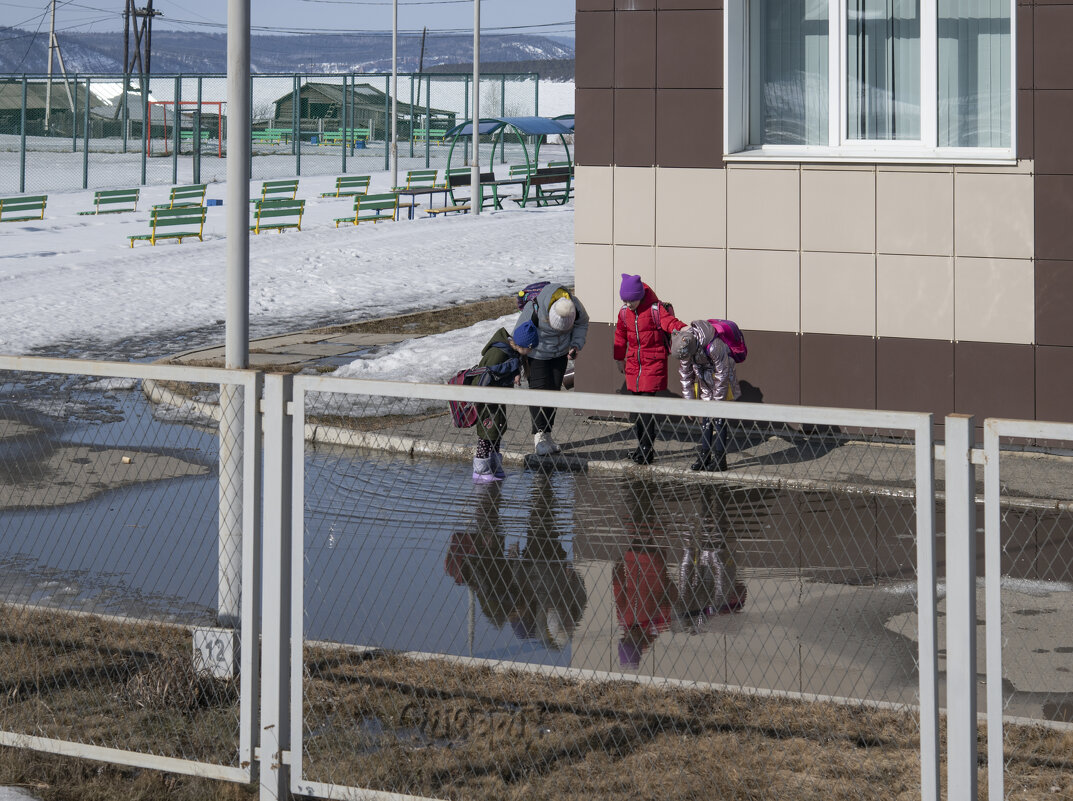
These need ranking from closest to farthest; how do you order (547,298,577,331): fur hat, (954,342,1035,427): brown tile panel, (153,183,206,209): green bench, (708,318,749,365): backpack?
1. (708,318,749,365): backpack
2. (547,298,577,331): fur hat
3. (954,342,1035,427): brown tile panel
4. (153,183,206,209): green bench

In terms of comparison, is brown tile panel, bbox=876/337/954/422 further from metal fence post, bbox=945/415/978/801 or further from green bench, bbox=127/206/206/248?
green bench, bbox=127/206/206/248

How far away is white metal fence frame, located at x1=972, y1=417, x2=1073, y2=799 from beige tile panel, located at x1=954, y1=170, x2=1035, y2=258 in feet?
24.4

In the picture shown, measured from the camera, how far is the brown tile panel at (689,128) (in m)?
11.8

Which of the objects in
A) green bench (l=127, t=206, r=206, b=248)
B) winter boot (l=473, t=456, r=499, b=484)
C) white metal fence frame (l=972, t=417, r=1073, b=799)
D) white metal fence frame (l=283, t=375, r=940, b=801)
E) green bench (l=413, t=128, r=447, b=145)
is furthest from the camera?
green bench (l=413, t=128, r=447, b=145)

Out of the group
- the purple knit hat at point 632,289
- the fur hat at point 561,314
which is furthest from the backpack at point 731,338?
the fur hat at point 561,314

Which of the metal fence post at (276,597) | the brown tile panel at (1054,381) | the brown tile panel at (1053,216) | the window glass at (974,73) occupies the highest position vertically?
the window glass at (974,73)

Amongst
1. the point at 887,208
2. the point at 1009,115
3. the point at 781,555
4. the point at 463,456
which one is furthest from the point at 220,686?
the point at 1009,115

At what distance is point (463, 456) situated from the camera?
10500mm

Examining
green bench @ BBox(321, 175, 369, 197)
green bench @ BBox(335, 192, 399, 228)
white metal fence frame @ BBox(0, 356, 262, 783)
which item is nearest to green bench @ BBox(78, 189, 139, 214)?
green bench @ BBox(335, 192, 399, 228)

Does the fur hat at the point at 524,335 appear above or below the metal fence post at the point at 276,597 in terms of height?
above

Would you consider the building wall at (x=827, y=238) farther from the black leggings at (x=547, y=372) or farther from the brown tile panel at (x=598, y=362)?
the black leggings at (x=547, y=372)

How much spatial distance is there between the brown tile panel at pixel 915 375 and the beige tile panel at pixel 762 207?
1.16 m

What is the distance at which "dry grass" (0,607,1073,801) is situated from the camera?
15.8 ft

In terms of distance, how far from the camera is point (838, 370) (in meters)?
11.7
